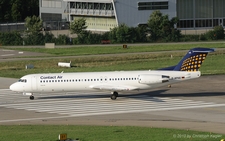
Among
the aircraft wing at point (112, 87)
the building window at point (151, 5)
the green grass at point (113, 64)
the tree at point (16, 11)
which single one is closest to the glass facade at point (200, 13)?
the building window at point (151, 5)

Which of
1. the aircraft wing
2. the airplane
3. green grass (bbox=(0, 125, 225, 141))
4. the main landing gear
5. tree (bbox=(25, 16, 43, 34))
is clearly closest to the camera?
green grass (bbox=(0, 125, 225, 141))

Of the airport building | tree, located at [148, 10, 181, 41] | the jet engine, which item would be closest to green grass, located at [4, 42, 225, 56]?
tree, located at [148, 10, 181, 41]

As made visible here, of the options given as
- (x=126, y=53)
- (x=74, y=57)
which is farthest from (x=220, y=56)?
(x=74, y=57)

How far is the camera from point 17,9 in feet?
486

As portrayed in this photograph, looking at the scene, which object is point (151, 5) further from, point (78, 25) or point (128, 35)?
point (78, 25)

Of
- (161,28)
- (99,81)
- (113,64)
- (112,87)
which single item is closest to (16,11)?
(161,28)

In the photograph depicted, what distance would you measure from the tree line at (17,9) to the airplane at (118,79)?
323 feet

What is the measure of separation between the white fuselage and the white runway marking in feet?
3.90

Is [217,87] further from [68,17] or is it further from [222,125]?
[68,17]

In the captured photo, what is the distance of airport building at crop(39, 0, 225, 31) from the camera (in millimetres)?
114312

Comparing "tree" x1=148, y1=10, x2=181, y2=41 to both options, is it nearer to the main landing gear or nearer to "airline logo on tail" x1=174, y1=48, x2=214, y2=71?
"airline logo on tail" x1=174, y1=48, x2=214, y2=71

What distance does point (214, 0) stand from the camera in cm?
12000

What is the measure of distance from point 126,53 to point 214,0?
39099 mm

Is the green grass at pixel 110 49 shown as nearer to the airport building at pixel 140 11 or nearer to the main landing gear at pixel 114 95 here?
the airport building at pixel 140 11
